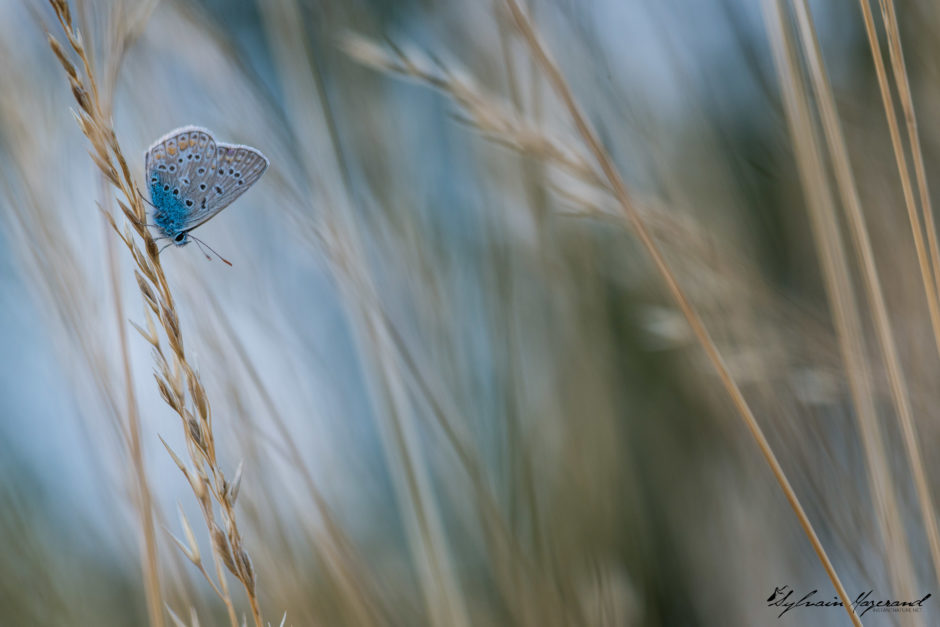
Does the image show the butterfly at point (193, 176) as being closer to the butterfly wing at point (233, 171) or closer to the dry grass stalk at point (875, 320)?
the butterfly wing at point (233, 171)

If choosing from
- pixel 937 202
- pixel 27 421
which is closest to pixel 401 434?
pixel 27 421

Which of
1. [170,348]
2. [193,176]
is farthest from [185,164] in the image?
[170,348]

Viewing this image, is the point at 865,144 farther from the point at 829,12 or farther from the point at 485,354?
the point at 485,354

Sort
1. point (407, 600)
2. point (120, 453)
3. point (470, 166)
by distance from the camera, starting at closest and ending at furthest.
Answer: point (120, 453)
point (407, 600)
point (470, 166)

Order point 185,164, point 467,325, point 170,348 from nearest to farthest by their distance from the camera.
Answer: point 170,348
point 185,164
point 467,325

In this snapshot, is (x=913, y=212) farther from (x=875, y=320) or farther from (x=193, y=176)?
(x=193, y=176)

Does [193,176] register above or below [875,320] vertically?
above

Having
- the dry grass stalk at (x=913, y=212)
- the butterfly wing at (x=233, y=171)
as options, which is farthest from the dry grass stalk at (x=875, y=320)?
the butterfly wing at (x=233, y=171)

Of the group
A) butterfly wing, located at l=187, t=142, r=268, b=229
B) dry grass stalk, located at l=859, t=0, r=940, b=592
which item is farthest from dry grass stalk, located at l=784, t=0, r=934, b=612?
butterfly wing, located at l=187, t=142, r=268, b=229
